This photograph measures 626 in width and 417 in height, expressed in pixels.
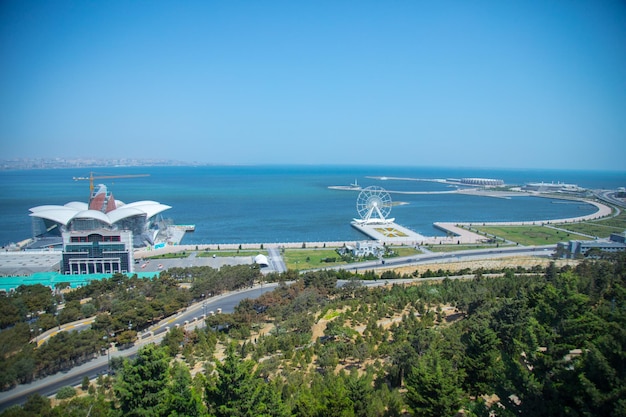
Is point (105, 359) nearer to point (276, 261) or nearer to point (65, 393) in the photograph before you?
point (65, 393)

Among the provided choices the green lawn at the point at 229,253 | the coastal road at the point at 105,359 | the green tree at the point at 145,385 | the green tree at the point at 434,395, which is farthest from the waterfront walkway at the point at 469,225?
the green tree at the point at 145,385

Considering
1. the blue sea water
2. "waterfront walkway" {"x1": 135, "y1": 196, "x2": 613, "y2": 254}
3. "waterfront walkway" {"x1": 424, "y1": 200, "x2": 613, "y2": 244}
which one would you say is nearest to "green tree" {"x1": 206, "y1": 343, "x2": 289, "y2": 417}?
"waterfront walkway" {"x1": 135, "y1": 196, "x2": 613, "y2": 254}

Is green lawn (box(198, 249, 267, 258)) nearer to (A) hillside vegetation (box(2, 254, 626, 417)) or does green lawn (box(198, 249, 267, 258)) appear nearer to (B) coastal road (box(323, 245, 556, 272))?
(B) coastal road (box(323, 245, 556, 272))

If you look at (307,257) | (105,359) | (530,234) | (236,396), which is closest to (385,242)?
(307,257)

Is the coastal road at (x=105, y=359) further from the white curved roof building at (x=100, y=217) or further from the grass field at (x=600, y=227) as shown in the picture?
the grass field at (x=600, y=227)

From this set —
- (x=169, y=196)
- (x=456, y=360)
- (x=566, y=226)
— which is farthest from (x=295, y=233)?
(x=169, y=196)

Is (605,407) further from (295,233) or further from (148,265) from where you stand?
(295,233)
